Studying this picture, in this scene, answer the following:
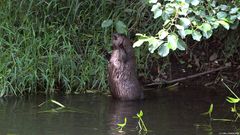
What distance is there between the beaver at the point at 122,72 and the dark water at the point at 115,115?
0.15m

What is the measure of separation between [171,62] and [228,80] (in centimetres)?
83

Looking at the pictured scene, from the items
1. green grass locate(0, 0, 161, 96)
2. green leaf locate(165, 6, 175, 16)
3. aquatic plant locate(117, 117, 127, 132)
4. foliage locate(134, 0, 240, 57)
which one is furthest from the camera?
green grass locate(0, 0, 161, 96)

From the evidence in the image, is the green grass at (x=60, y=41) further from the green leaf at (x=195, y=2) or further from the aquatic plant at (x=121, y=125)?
the green leaf at (x=195, y=2)

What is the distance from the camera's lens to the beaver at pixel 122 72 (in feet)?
21.3

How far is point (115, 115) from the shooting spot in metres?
5.77

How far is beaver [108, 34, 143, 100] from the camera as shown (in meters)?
6.50

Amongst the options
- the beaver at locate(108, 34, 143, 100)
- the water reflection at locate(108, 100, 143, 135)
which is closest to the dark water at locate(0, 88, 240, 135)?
the water reflection at locate(108, 100, 143, 135)

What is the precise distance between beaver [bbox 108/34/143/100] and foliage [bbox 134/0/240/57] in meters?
1.53

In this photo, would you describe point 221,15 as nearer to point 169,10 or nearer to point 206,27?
point 206,27

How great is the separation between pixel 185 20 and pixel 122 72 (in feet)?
7.08

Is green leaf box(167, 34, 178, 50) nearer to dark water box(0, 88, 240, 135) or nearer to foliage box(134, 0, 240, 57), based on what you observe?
foliage box(134, 0, 240, 57)

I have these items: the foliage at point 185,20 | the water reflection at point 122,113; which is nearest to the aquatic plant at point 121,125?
the water reflection at point 122,113

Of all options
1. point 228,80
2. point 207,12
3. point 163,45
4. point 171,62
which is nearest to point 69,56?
point 171,62

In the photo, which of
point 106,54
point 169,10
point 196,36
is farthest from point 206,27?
point 106,54
